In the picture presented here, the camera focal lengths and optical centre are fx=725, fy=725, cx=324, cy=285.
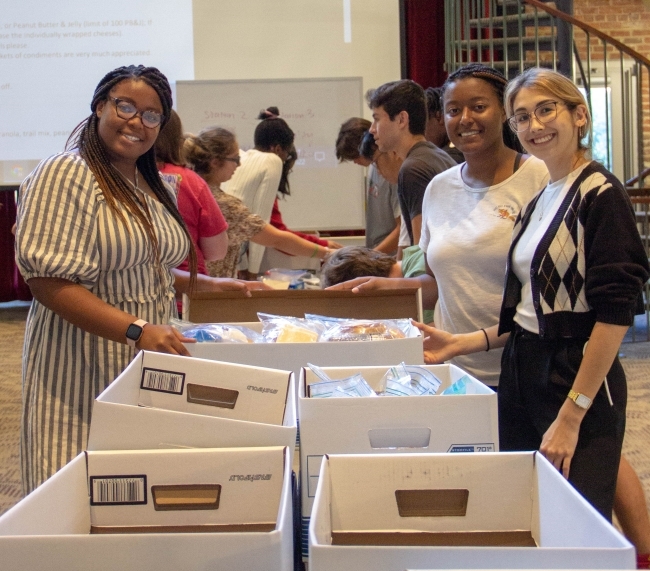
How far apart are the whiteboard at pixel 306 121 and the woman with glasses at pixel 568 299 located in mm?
4331

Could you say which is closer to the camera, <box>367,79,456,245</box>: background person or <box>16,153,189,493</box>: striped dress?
<box>16,153,189,493</box>: striped dress

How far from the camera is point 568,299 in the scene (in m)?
1.25

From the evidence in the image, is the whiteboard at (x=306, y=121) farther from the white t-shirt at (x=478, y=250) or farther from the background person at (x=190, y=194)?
the white t-shirt at (x=478, y=250)

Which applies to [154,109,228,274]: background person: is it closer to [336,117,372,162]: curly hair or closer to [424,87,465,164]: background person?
[424,87,465,164]: background person

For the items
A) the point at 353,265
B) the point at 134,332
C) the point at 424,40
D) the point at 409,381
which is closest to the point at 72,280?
the point at 134,332

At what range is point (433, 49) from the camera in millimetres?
5945

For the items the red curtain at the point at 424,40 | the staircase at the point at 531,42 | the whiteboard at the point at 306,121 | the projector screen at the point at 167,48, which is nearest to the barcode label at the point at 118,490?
the staircase at the point at 531,42

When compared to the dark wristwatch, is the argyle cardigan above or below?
above

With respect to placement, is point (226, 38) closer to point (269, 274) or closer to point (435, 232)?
point (269, 274)

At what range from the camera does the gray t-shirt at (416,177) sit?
2102 millimetres

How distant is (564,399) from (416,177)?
3.19 feet

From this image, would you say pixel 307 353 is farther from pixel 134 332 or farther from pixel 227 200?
pixel 227 200

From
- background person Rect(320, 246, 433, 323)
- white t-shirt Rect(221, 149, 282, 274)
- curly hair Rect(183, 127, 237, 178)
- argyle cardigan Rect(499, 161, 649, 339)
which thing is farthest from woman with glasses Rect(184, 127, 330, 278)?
argyle cardigan Rect(499, 161, 649, 339)

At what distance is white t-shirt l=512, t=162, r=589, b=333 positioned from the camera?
130 cm
